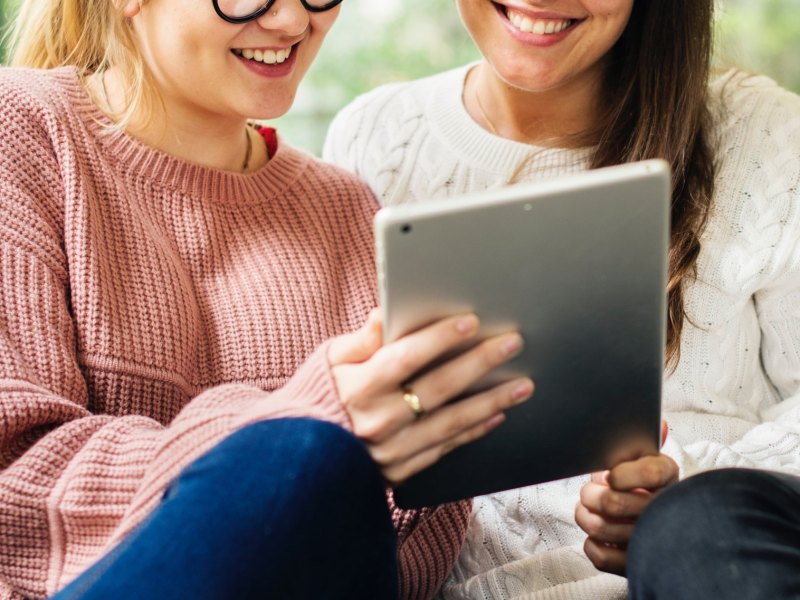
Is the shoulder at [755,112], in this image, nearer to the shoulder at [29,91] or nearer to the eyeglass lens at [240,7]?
the eyeglass lens at [240,7]

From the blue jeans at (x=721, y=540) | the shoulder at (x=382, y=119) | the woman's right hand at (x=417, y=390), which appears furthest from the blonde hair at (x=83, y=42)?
the blue jeans at (x=721, y=540)

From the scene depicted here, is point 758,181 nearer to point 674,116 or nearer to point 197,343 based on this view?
point 674,116

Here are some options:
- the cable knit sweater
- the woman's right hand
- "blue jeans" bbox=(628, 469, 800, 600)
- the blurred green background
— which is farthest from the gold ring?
the blurred green background

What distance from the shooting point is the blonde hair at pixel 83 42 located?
1214mm

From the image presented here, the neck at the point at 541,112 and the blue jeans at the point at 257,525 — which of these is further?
the neck at the point at 541,112

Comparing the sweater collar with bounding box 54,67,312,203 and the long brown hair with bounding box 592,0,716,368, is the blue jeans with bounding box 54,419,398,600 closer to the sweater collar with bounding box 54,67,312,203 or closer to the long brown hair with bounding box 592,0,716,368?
the sweater collar with bounding box 54,67,312,203

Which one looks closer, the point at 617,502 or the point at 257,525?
the point at 257,525

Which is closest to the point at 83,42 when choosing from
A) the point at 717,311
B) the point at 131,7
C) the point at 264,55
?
the point at 131,7

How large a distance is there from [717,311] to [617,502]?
43 centimetres

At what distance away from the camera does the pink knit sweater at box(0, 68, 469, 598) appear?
3.12 feet

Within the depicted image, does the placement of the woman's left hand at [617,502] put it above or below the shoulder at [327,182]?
below

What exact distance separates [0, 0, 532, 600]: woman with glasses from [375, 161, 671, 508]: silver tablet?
0.10ft

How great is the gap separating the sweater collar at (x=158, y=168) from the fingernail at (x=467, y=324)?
1.77 feet

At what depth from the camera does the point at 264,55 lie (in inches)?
47.2
